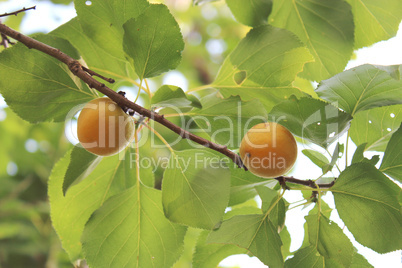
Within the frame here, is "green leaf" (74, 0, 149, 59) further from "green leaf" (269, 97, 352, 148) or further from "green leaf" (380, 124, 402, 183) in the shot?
"green leaf" (380, 124, 402, 183)

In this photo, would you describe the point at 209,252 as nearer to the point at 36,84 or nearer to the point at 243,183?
the point at 243,183

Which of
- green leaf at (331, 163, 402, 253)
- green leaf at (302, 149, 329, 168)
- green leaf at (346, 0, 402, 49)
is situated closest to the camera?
green leaf at (331, 163, 402, 253)

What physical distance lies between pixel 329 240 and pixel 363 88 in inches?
12.9

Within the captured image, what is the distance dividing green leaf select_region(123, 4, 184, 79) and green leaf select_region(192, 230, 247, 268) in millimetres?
452

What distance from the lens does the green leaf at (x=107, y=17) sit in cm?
85

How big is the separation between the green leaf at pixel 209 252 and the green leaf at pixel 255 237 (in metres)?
0.17

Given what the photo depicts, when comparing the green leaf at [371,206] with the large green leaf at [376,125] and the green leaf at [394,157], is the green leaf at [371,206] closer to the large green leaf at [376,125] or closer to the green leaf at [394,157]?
the green leaf at [394,157]

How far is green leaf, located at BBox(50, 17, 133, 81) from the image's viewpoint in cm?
99

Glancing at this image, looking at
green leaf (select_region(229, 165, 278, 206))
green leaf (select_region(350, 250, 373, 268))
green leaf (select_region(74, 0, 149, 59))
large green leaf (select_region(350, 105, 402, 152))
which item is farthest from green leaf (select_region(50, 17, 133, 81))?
green leaf (select_region(350, 250, 373, 268))

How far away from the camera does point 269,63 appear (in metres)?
0.96

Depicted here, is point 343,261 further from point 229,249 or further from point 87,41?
point 87,41

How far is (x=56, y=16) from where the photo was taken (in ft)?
6.77

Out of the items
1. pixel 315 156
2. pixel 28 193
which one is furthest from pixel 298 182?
pixel 28 193

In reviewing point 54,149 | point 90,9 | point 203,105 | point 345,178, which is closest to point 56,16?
point 54,149
